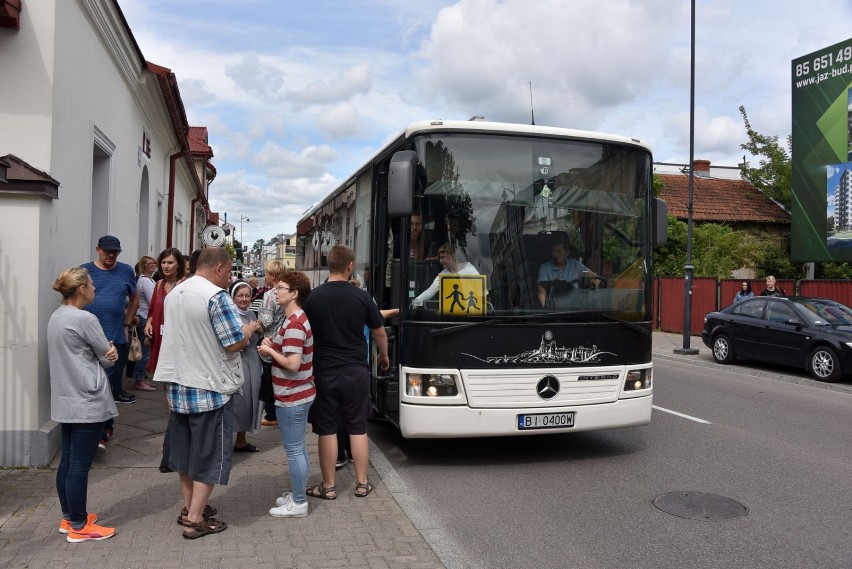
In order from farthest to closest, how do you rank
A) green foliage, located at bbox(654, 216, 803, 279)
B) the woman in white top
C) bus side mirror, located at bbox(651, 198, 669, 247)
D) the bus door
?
green foliage, located at bbox(654, 216, 803, 279), the woman in white top, bus side mirror, located at bbox(651, 198, 669, 247), the bus door

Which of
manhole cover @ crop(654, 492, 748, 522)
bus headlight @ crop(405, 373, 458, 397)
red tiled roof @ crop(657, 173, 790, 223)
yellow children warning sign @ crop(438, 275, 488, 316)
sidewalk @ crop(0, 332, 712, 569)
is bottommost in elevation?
sidewalk @ crop(0, 332, 712, 569)

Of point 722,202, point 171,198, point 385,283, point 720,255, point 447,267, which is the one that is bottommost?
point 385,283

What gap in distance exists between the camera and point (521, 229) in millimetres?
6492

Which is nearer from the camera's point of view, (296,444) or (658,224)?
(296,444)

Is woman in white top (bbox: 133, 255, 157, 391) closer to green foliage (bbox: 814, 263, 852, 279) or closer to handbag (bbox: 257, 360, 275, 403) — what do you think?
handbag (bbox: 257, 360, 275, 403)

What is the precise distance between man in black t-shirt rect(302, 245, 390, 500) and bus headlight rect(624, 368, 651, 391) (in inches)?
99.8

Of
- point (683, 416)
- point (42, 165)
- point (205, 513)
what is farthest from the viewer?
point (683, 416)

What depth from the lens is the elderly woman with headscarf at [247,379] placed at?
6.27 m

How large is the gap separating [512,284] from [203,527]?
3.15 meters

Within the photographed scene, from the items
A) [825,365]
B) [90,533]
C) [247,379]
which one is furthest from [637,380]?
[825,365]

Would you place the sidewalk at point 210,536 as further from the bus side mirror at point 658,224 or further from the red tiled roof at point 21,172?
the bus side mirror at point 658,224

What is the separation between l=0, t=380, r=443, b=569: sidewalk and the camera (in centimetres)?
431

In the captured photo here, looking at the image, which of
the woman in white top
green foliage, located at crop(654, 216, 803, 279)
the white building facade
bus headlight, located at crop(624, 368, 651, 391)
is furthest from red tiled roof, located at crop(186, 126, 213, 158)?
bus headlight, located at crop(624, 368, 651, 391)

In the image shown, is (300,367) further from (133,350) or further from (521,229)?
(133,350)
